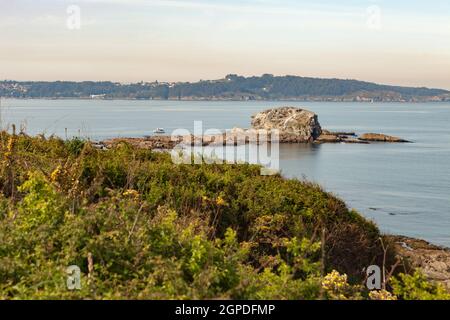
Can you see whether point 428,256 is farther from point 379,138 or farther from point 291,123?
point 291,123

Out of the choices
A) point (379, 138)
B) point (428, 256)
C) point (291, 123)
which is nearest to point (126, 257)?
point (428, 256)

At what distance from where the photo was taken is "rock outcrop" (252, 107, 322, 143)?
9244 cm

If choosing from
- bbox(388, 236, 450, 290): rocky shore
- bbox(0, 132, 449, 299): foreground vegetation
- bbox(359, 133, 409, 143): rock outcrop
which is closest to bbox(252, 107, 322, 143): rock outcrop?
bbox(359, 133, 409, 143): rock outcrop

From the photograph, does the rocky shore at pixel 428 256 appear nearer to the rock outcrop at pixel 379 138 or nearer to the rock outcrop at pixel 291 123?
the rock outcrop at pixel 379 138

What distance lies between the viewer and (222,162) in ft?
56.3

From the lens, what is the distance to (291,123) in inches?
3804

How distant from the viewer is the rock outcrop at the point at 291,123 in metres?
92.4

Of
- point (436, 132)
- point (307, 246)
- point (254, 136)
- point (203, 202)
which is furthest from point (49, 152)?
point (436, 132)

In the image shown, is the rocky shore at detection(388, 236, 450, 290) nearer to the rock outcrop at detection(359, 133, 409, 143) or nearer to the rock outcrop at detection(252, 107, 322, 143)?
the rock outcrop at detection(359, 133, 409, 143)

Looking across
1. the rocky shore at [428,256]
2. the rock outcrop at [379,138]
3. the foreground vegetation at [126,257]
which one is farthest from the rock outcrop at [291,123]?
the foreground vegetation at [126,257]

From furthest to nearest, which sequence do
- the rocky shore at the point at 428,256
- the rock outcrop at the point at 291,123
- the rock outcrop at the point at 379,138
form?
the rock outcrop at the point at 291,123 → the rock outcrop at the point at 379,138 → the rocky shore at the point at 428,256

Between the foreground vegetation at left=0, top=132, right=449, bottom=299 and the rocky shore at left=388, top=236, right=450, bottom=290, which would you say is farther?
the rocky shore at left=388, top=236, right=450, bottom=290

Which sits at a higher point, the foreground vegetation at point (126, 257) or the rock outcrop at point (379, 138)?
the foreground vegetation at point (126, 257)
